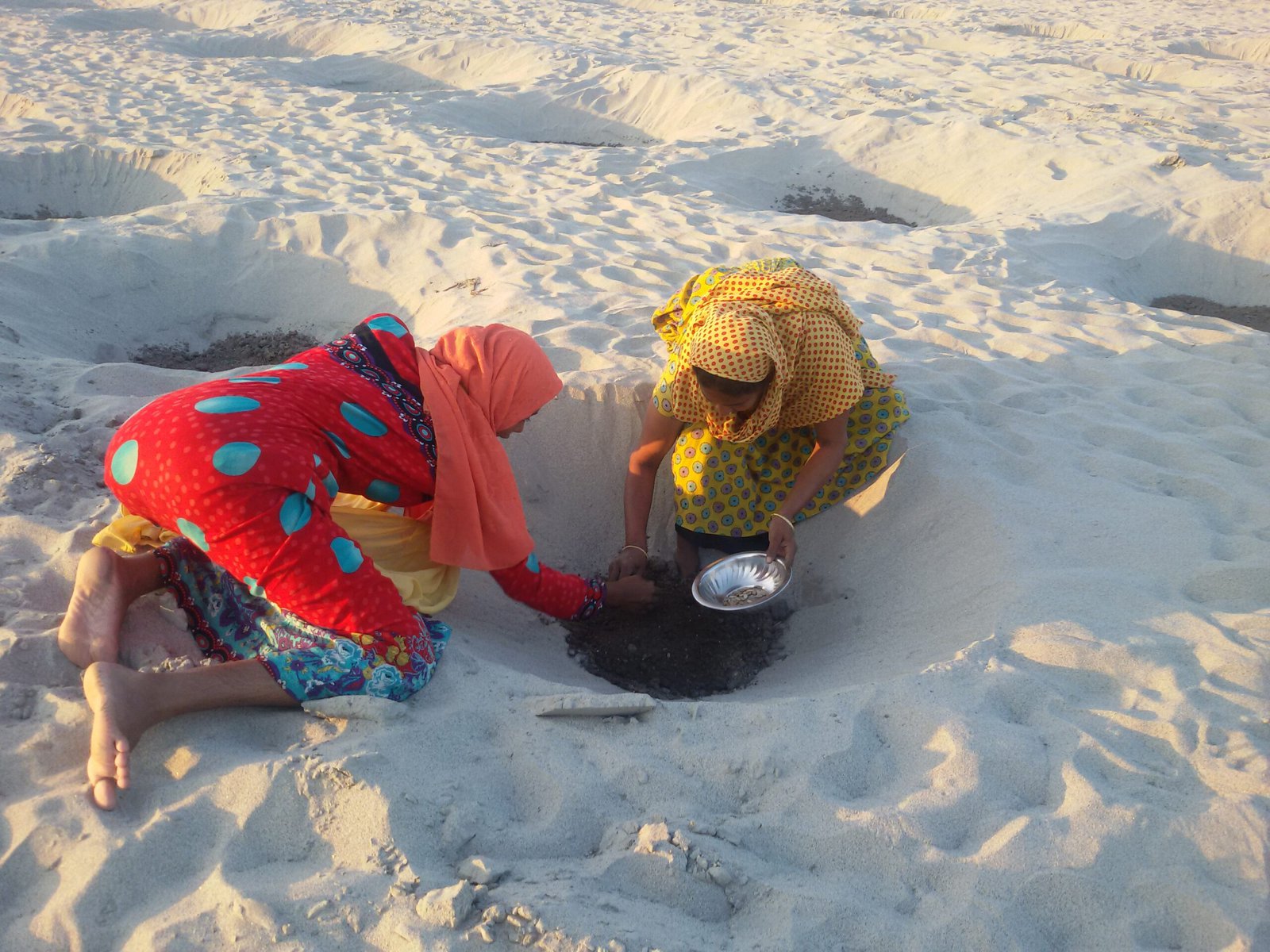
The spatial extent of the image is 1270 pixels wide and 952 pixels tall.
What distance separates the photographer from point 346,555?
1.79 metres

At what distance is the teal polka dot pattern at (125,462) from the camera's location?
179cm

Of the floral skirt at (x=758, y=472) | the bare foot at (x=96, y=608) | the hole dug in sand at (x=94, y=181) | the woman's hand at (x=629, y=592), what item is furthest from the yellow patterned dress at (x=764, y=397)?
the hole dug in sand at (x=94, y=181)

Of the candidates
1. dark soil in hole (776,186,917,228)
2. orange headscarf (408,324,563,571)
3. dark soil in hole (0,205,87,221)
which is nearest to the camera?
orange headscarf (408,324,563,571)

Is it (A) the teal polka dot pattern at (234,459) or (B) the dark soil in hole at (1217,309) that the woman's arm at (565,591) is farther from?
(B) the dark soil in hole at (1217,309)

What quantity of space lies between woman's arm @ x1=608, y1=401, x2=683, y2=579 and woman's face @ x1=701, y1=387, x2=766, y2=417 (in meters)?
0.23

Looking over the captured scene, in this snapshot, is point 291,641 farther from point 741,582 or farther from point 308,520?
point 741,582

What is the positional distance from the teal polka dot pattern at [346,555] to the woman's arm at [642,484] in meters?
0.93

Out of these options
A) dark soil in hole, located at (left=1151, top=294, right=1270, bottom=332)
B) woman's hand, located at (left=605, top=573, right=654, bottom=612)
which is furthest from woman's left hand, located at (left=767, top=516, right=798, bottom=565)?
dark soil in hole, located at (left=1151, top=294, right=1270, bottom=332)

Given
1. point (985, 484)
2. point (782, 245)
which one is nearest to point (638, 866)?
point (985, 484)

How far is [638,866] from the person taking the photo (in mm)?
1491

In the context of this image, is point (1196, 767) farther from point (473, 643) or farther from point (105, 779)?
point (105, 779)

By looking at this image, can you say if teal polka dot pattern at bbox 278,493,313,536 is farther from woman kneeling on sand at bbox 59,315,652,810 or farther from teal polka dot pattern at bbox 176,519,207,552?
teal polka dot pattern at bbox 176,519,207,552

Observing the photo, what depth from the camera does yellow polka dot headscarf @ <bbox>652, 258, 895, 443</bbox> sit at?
→ 224 cm

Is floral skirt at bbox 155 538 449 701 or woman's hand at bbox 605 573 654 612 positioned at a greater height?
floral skirt at bbox 155 538 449 701
